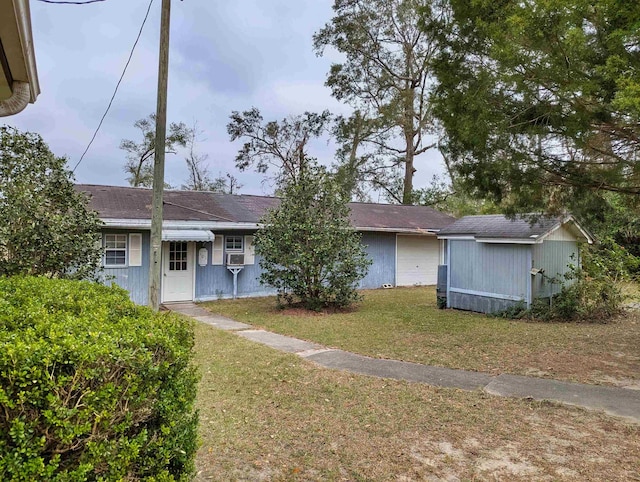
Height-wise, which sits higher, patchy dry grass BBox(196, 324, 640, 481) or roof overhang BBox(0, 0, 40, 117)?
roof overhang BBox(0, 0, 40, 117)

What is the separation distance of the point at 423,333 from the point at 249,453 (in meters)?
5.79

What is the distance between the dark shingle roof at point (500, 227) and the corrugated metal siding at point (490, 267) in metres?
0.31

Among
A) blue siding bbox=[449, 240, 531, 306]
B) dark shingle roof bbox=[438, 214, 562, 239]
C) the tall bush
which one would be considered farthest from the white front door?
blue siding bbox=[449, 240, 531, 306]

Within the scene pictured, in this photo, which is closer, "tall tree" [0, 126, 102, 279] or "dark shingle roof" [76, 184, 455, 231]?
"tall tree" [0, 126, 102, 279]

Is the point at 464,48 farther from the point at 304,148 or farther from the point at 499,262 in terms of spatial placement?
the point at 304,148

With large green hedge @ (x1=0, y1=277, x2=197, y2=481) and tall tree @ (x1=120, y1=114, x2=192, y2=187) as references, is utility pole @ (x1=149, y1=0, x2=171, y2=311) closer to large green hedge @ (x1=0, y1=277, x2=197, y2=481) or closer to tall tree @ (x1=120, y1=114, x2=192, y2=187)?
large green hedge @ (x1=0, y1=277, x2=197, y2=481)

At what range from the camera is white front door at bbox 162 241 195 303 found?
495 inches

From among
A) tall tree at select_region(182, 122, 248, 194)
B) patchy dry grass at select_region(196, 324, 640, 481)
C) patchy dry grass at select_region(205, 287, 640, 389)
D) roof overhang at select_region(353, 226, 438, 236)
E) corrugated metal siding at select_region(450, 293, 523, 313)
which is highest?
tall tree at select_region(182, 122, 248, 194)

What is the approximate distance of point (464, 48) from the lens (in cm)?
651

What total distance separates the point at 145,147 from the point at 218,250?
18.3 metres

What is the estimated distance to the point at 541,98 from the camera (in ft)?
18.9

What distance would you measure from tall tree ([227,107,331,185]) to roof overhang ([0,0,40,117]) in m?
22.2

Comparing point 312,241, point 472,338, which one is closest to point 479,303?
point 472,338

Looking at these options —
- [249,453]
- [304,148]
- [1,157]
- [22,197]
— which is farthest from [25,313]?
[304,148]
